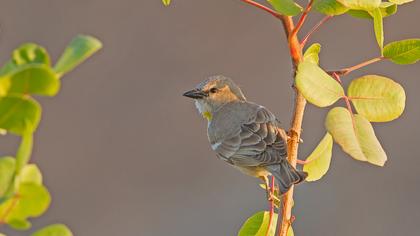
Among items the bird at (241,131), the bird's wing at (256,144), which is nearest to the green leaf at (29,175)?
the bird at (241,131)

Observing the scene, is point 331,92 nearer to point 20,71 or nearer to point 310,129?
point 20,71

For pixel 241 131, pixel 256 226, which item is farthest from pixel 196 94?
pixel 256 226

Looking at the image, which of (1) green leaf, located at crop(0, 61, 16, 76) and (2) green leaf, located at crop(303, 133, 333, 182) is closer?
(1) green leaf, located at crop(0, 61, 16, 76)

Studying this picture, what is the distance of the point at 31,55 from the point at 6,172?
150 millimetres

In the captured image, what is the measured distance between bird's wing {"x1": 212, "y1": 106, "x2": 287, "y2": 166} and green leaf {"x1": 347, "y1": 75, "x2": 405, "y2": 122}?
1.18 m

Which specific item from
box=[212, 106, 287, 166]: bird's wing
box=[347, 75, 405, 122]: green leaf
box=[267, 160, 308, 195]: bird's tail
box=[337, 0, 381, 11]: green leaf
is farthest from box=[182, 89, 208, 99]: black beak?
box=[337, 0, 381, 11]: green leaf

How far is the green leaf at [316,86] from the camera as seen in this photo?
57.6 inches

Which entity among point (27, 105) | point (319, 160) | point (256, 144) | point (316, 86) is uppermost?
point (27, 105)

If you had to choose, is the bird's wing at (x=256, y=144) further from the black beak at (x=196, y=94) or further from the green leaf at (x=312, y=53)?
the green leaf at (x=312, y=53)

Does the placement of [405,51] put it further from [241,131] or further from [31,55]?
[241,131]

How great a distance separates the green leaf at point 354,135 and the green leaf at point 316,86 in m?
0.03

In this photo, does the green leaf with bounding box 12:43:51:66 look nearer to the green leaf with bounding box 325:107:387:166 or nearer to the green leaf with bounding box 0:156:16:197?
the green leaf with bounding box 0:156:16:197

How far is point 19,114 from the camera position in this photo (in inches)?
33.4

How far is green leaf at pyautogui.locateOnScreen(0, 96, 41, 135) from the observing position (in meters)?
0.83
